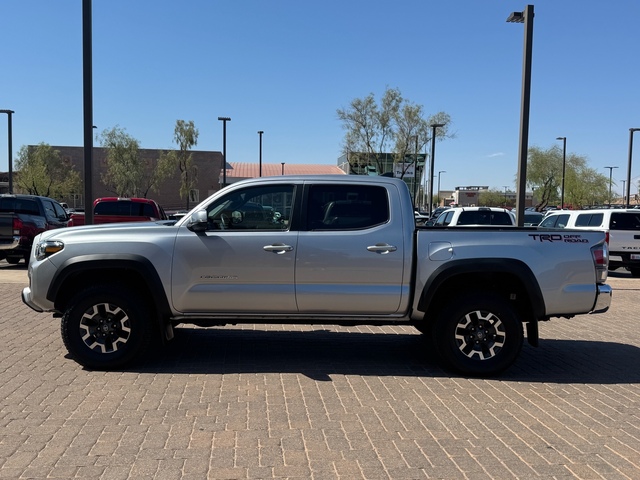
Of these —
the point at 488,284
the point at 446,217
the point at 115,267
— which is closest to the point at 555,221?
the point at 446,217

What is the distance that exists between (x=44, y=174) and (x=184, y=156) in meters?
10.9

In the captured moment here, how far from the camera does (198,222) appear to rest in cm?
559

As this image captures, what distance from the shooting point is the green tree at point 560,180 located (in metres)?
61.0

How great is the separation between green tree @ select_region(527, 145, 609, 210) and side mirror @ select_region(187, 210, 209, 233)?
5660 cm

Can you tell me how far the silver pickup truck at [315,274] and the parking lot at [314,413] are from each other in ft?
1.55

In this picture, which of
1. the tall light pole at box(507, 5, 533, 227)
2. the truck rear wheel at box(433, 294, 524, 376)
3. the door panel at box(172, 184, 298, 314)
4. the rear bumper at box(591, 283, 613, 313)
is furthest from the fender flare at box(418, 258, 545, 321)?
the tall light pole at box(507, 5, 533, 227)

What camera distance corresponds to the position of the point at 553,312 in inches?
223

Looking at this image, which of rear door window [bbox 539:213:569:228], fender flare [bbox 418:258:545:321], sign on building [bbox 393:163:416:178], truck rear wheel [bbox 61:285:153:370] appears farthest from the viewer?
sign on building [bbox 393:163:416:178]

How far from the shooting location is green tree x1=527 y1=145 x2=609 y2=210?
2400 inches

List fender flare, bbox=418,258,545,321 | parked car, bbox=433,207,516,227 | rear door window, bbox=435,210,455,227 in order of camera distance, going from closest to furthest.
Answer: fender flare, bbox=418,258,545,321
parked car, bbox=433,207,516,227
rear door window, bbox=435,210,455,227

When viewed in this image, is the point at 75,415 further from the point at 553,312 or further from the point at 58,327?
the point at 553,312

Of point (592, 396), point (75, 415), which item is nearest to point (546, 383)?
point (592, 396)

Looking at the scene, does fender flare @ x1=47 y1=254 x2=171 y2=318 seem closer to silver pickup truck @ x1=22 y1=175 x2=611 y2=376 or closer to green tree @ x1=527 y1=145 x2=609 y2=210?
silver pickup truck @ x1=22 y1=175 x2=611 y2=376

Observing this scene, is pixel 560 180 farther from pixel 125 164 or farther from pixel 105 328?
pixel 105 328
